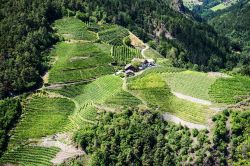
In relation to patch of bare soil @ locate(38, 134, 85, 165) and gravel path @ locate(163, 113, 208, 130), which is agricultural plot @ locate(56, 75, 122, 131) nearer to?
patch of bare soil @ locate(38, 134, 85, 165)

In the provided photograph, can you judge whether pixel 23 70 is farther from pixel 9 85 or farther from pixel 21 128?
pixel 21 128

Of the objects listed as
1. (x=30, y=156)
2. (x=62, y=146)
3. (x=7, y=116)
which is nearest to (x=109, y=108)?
(x=62, y=146)

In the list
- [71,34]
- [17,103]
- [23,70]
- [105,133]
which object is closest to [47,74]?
[23,70]

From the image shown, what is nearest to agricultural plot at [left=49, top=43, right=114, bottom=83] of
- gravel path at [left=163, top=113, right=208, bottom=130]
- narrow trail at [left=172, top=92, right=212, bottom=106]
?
narrow trail at [left=172, top=92, right=212, bottom=106]

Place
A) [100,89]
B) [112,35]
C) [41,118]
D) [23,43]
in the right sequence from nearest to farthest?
1. [41,118]
2. [100,89]
3. [23,43]
4. [112,35]

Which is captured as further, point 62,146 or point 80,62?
point 80,62

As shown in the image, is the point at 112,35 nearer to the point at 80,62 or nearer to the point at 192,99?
the point at 80,62
